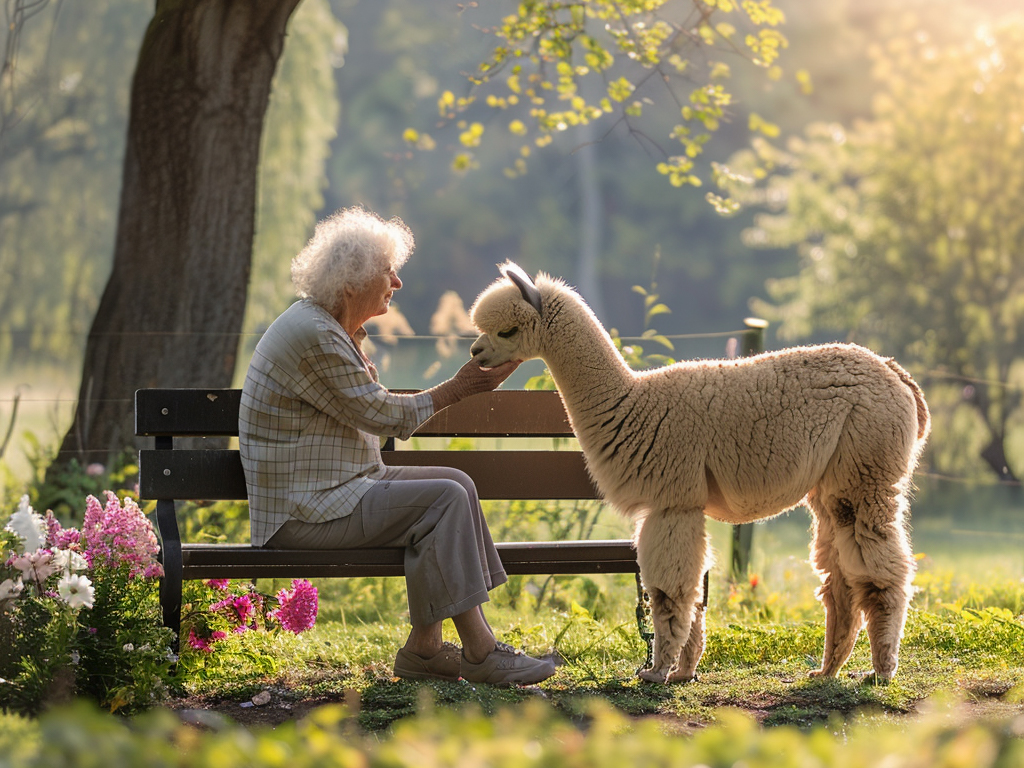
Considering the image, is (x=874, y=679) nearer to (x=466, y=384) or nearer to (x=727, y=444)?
(x=727, y=444)

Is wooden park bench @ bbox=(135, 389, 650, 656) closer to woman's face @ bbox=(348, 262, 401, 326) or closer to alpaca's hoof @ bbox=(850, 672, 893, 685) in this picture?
woman's face @ bbox=(348, 262, 401, 326)

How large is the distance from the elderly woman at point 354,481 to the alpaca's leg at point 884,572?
1176 millimetres

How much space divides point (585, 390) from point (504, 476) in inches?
30.2

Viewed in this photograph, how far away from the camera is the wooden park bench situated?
144 inches

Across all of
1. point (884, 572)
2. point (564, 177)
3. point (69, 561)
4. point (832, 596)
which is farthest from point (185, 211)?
point (564, 177)

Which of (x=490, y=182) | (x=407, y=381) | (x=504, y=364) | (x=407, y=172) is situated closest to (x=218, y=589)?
(x=504, y=364)

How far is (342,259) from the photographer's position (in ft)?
12.0

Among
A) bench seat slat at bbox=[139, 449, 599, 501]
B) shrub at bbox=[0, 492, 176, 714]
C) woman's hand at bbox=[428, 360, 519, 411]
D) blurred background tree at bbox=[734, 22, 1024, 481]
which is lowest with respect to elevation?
shrub at bbox=[0, 492, 176, 714]

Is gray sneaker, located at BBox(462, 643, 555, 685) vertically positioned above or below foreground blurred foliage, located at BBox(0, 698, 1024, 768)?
below

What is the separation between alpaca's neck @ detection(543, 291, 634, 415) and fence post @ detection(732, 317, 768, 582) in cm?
211

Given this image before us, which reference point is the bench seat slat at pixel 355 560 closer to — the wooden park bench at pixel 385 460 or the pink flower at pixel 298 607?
the wooden park bench at pixel 385 460

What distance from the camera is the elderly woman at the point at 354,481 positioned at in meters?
3.51

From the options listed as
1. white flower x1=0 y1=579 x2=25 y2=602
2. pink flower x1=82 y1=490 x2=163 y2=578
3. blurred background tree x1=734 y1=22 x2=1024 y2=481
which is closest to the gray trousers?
pink flower x1=82 y1=490 x2=163 y2=578

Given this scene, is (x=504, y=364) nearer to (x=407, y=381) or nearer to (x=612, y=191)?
(x=407, y=381)
